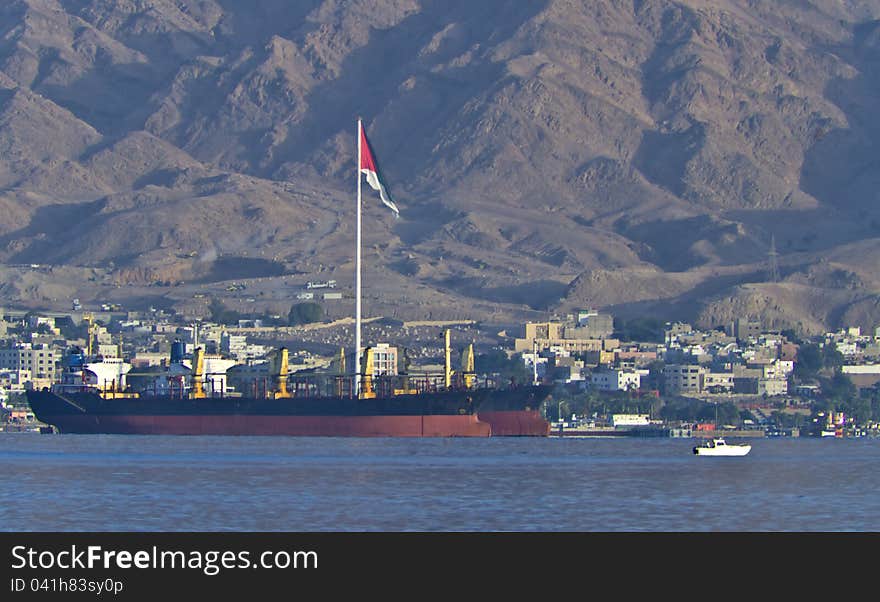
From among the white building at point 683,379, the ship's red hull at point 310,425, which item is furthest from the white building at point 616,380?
the ship's red hull at point 310,425

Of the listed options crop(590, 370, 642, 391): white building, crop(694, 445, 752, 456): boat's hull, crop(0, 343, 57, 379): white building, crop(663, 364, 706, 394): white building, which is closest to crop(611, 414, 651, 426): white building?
crop(590, 370, 642, 391): white building

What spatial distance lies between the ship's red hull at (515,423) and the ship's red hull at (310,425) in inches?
78.3

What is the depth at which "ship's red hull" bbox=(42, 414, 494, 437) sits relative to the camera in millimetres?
124688

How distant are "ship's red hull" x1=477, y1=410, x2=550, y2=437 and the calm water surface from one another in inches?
874

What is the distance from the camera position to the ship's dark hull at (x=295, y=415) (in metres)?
125

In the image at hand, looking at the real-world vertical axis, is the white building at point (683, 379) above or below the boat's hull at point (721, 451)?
above

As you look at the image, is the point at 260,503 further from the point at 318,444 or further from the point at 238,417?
the point at 238,417

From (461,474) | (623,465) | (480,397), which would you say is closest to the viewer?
(461,474)

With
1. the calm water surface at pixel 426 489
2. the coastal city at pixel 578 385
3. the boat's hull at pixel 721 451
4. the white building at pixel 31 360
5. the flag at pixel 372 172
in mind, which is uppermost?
the flag at pixel 372 172

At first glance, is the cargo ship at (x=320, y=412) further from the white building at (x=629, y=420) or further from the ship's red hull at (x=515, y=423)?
the white building at (x=629, y=420)

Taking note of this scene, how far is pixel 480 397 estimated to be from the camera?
127188mm

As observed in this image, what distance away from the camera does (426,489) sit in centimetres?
6353
